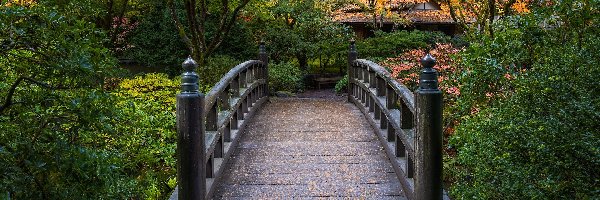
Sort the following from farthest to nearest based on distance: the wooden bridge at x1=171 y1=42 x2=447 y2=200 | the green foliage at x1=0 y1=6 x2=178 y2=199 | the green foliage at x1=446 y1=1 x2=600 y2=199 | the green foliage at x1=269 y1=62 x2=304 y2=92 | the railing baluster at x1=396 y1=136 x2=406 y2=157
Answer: the green foliage at x1=269 y1=62 x2=304 y2=92 < the railing baluster at x1=396 y1=136 x2=406 y2=157 < the wooden bridge at x1=171 y1=42 x2=447 y2=200 < the green foliage at x1=446 y1=1 x2=600 y2=199 < the green foliage at x1=0 y1=6 x2=178 y2=199

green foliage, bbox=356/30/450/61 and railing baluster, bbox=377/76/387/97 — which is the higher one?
green foliage, bbox=356/30/450/61

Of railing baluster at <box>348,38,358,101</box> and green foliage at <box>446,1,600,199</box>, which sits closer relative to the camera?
green foliage at <box>446,1,600,199</box>

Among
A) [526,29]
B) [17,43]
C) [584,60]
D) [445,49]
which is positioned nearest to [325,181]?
[526,29]

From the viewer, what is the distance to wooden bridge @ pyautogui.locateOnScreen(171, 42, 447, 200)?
4.22 meters

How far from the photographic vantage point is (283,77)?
1647 centimetres

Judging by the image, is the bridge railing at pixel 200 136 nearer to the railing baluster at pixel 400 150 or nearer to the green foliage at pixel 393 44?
the railing baluster at pixel 400 150

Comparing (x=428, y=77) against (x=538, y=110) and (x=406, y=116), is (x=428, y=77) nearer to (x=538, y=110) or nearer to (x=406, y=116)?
(x=538, y=110)

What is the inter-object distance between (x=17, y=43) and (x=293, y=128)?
5.14 metres

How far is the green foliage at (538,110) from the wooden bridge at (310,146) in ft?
1.36

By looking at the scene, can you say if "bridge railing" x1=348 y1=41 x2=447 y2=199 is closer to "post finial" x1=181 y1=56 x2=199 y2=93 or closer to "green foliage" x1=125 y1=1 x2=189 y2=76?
"post finial" x1=181 y1=56 x2=199 y2=93

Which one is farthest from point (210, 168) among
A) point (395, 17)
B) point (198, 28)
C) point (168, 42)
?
point (395, 17)

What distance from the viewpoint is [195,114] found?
426cm

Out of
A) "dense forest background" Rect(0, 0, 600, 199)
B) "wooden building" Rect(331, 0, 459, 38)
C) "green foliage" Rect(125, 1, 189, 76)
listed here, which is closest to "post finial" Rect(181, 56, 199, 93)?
"dense forest background" Rect(0, 0, 600, 199)

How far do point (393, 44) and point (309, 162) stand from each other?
12.7 m
